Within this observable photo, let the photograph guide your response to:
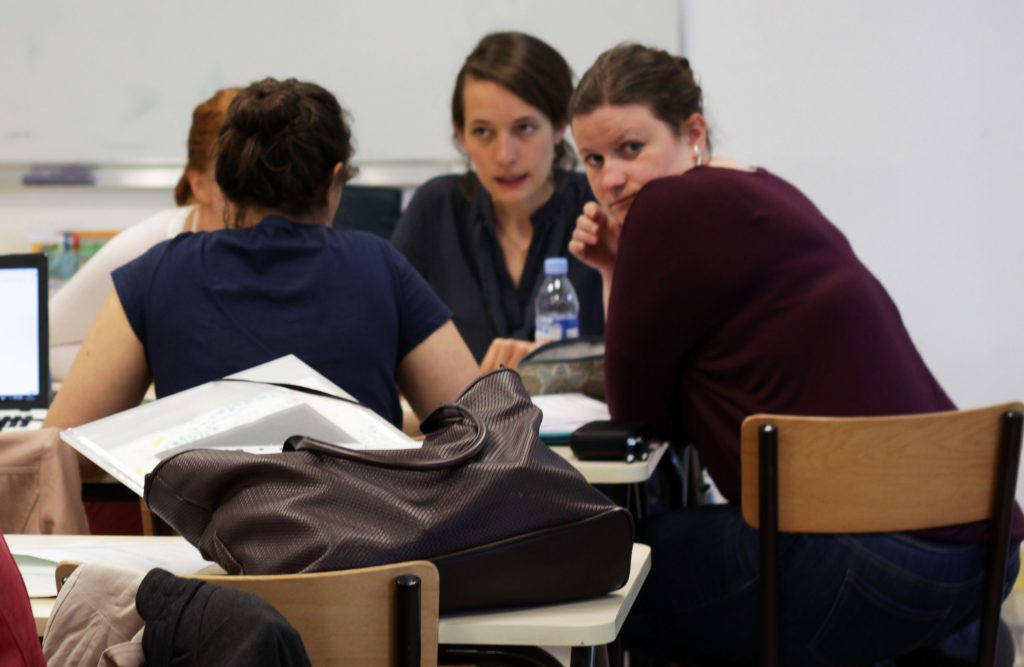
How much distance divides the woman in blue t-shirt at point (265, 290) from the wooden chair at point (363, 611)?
0.93m

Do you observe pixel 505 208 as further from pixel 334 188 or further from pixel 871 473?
pixel 871 473

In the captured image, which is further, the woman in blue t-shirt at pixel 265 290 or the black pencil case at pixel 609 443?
the woman in blue t-shirt at pixel 265 290

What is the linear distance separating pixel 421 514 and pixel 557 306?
183cm

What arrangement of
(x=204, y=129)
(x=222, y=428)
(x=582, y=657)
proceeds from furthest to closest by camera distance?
(x=204, y=129), (x=222, y=428), (x=582, y=657)

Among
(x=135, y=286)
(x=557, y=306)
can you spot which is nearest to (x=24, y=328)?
(x=135, y=286)

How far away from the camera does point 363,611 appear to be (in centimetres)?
105

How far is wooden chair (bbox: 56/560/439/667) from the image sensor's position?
3.41 ft

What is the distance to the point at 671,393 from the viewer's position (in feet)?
6.34

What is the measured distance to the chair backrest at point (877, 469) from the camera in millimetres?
1571

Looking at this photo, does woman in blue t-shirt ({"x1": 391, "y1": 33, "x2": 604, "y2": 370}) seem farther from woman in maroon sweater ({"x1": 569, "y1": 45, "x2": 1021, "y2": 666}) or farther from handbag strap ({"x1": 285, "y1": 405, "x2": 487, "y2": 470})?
handbag strap ({"x1": 285, "y1": 405, "x2": 487, "y2": 470})

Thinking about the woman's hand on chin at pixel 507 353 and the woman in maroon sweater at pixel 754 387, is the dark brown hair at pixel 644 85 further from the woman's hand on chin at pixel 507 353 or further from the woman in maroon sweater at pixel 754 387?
the woman's hand on chin at pixel 507 353

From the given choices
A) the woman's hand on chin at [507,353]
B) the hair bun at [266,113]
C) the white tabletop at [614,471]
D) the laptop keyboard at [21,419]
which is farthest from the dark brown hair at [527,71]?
the white tabletop at [614,471]

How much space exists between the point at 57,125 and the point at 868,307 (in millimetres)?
3407

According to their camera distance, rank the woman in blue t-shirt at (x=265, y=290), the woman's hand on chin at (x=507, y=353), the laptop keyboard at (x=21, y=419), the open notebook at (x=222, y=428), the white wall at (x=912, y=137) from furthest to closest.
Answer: the white wall at (x=912, y=137) < the woman's hand on chin at (x=507, y=353) < the laptop keyboard at (x=21, y=419) < the woman in blue t-shirt at (x=265, y=290) < the open notebook at (x=222, y=428)
